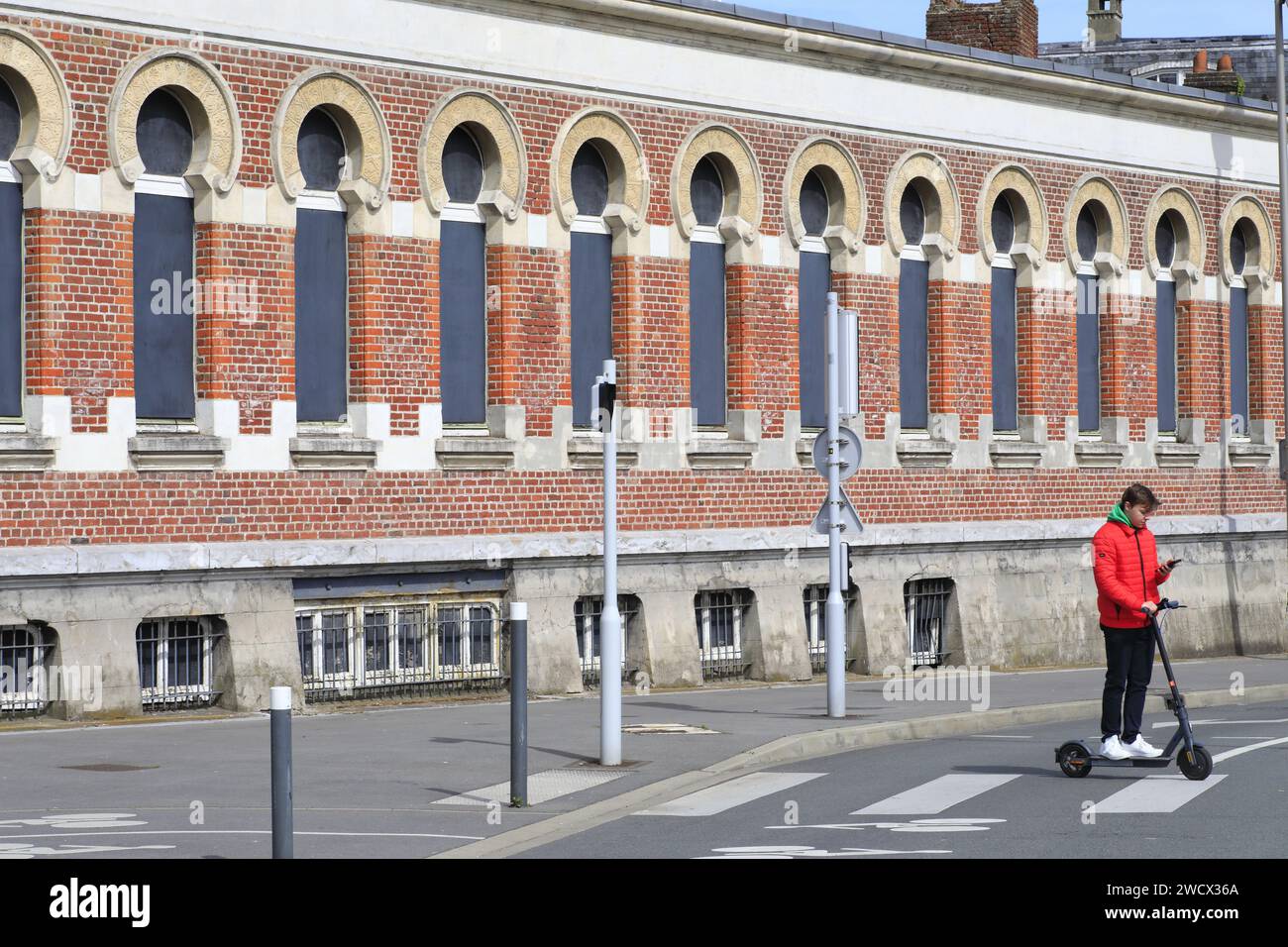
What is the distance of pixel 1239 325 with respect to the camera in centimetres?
3272

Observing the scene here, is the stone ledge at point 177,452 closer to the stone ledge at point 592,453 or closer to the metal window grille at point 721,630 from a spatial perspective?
the stone ledge at point 592,453

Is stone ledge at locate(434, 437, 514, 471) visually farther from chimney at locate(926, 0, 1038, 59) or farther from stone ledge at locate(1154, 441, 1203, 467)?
stone ledge at locate(1154, 441, 1203, 467)

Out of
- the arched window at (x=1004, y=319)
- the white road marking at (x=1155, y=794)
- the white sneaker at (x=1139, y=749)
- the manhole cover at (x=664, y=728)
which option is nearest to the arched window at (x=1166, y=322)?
the arched window at (x=1004, y=319)

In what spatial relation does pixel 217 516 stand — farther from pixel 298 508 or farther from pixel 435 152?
pixel 435 152

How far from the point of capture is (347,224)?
21.3m

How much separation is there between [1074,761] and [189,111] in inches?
401

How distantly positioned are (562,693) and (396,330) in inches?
157

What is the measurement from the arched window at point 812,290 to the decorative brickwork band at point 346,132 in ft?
21.0

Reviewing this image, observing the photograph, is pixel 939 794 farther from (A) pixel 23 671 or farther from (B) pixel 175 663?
(A) pixel 23 671

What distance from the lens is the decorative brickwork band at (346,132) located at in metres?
20.4

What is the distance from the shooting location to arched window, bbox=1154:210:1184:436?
102 ft

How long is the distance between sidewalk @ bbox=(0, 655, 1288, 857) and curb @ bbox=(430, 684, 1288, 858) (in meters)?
0.02

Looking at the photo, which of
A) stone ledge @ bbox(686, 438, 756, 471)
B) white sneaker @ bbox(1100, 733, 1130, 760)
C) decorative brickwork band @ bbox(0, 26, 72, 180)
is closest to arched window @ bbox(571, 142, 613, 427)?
stone ledge @ bbox(686, 438, 756, 471)

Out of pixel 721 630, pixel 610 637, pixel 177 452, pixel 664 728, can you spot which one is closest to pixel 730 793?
pixel 610 637
